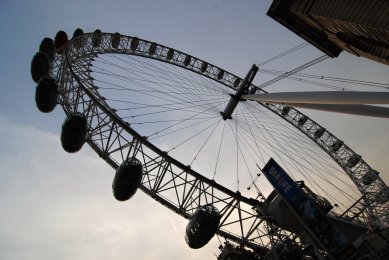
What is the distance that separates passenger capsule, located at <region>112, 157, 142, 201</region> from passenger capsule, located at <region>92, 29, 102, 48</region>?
16639 millimetres

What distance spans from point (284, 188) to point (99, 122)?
12562 mm

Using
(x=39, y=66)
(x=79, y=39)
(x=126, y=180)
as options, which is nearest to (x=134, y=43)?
(x=79, y=39)

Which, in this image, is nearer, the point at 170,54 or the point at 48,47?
the point at 48,47

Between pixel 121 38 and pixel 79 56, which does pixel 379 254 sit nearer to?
pixel 79 56

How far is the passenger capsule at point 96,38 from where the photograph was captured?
108ft

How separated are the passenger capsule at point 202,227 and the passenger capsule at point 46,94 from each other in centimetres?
1161

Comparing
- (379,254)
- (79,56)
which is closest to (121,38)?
(79,56)

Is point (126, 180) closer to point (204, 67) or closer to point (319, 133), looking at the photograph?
point (204, 67)

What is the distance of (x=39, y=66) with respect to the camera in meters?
25.9

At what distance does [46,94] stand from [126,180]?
26.4 ft

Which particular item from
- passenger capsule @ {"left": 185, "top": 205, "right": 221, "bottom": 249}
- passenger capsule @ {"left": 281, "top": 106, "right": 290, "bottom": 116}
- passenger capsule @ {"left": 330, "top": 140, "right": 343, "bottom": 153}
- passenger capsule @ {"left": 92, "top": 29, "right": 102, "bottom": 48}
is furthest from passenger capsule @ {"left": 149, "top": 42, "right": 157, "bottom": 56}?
passenger capsule @ {"left": 330, "top": 140, "right": 343, "bottom": 153}

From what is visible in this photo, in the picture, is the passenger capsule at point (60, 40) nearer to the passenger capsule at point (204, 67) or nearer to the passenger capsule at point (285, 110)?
the passenger capsule at point (204, 67)

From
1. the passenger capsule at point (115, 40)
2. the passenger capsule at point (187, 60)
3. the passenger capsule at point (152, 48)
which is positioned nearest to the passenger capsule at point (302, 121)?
the passenger capsule at point (187, 60)

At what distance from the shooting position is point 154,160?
22969 millimetres
